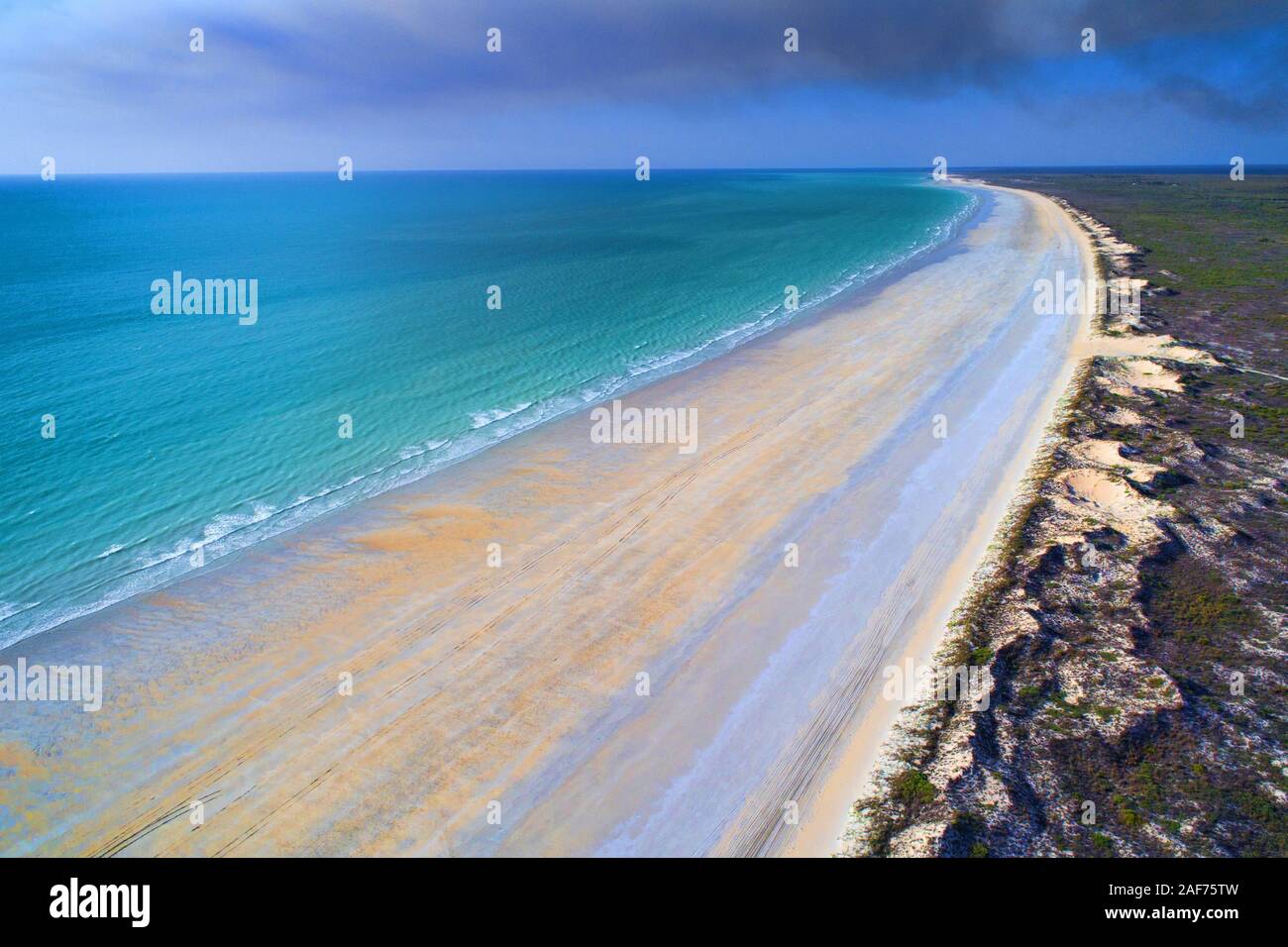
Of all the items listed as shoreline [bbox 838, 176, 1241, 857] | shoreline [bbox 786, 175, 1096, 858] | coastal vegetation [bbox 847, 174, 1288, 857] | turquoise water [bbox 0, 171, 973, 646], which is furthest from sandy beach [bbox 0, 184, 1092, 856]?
turquoise water [bbox 0, 171, 973, 646]

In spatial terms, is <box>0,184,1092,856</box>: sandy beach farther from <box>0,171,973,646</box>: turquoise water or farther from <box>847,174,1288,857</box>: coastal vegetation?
Answer: <box>0,171,973,646</box>: turquoise water

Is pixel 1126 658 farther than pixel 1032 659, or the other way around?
pixel 1032 659

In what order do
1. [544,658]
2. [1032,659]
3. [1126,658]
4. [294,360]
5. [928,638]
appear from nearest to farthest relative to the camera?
1. [1126,658]
2. [1032,659]
3. [544,658]
4. [928,638]
5. [294,360]

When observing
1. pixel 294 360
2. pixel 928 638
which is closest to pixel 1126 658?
pixel 928 638

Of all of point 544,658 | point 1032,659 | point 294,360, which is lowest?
point 544,658

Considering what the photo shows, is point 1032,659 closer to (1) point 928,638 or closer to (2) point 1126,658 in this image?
(2) point 1126,658

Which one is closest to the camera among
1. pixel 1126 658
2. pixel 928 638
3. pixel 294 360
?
pixel 1126 658
